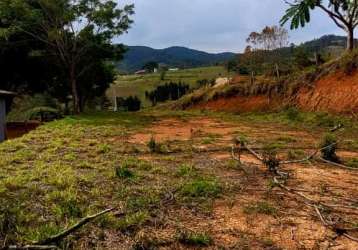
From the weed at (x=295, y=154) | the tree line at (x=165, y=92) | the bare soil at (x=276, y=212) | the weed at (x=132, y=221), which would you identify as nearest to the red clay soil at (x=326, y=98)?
the weed at (x=295, y=154)

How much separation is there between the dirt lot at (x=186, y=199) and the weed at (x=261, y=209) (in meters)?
0.01

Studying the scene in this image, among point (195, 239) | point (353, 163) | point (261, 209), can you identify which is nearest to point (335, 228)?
point (261, 209)

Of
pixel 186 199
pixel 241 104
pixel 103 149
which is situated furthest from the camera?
pixel 241 104

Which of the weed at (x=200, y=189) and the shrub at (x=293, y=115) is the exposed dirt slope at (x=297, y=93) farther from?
the weed at (x=200, y=189)

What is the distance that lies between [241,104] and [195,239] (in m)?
24.5

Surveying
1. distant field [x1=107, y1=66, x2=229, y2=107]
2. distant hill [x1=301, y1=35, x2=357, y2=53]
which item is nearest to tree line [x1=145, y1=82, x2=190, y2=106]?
Answer: distant field [x1=107, y1=66, x2=229, y2=107]

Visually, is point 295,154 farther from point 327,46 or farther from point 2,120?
point 327,46

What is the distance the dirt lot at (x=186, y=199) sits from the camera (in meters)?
4.54

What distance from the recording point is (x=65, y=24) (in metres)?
25.6

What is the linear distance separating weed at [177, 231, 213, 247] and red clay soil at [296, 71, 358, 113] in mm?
16061

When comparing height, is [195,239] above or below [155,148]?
above

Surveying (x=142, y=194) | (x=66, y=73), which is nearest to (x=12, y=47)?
(x=66, y=73)

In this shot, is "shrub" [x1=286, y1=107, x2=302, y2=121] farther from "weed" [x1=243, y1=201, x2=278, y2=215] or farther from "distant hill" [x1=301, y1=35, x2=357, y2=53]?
"weed" [x1=243, y1=201, x2=278, y2=215]

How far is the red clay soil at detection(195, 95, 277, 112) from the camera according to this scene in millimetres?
26612
